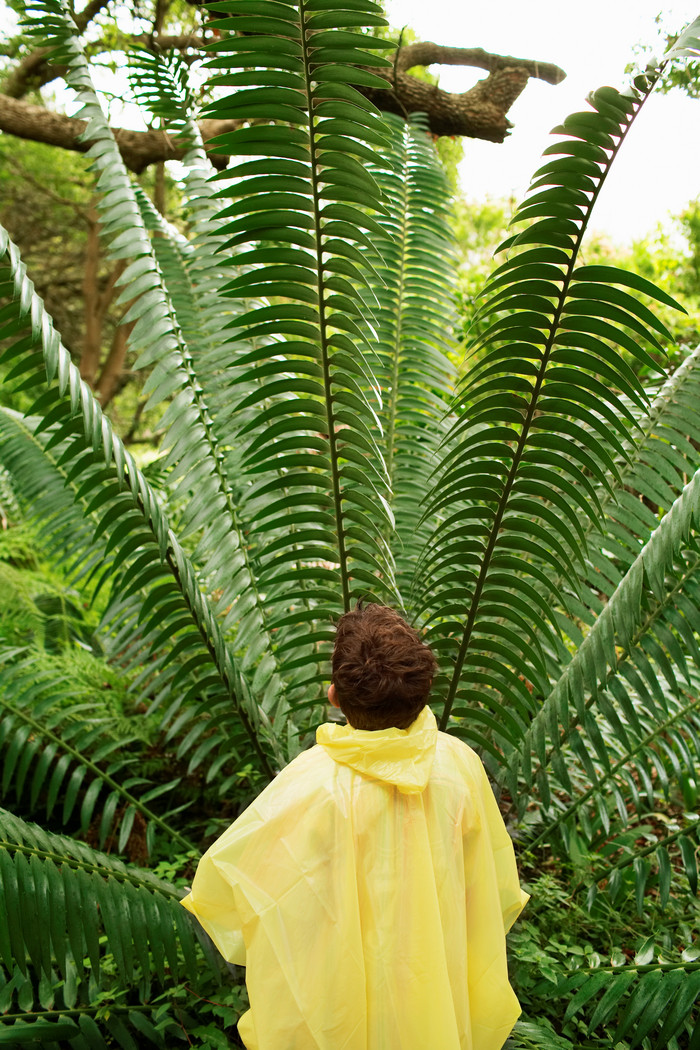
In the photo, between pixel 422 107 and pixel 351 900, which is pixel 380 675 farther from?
pixel 422 107

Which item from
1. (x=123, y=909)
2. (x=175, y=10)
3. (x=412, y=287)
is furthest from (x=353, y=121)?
(x=175, y=10)

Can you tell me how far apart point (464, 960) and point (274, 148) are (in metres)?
1.52

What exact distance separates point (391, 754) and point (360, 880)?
207 millimetres

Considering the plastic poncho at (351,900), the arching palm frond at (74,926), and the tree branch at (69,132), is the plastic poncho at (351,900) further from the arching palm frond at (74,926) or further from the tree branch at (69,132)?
the tree branch at (69,132)

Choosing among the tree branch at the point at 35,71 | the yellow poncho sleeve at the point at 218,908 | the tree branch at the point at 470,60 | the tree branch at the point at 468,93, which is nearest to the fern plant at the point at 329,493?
the yellow poncho sleeve at the point at 218,908

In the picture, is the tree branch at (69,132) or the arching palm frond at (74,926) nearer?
the arching palm frond at (74,926)

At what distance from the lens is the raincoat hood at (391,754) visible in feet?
3.97

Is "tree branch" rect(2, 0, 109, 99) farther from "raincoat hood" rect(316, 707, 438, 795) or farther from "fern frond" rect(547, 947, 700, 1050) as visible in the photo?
"fern frond" rect(547, 947, 700, 1050)

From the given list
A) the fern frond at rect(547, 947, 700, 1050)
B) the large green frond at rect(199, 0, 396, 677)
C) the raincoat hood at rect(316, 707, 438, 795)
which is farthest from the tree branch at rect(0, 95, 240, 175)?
the fern frond at rect(547, 947, 700, 1050)

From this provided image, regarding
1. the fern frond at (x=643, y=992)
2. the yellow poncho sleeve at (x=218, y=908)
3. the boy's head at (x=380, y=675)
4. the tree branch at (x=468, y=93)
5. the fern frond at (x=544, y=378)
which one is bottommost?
the fern frond at (x=643, y=992)

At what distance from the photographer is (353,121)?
1.48m

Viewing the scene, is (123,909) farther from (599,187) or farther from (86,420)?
(599,187)

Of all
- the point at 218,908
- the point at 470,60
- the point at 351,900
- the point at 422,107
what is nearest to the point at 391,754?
the point at 351,900

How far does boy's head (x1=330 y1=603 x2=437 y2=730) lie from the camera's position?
121cm
